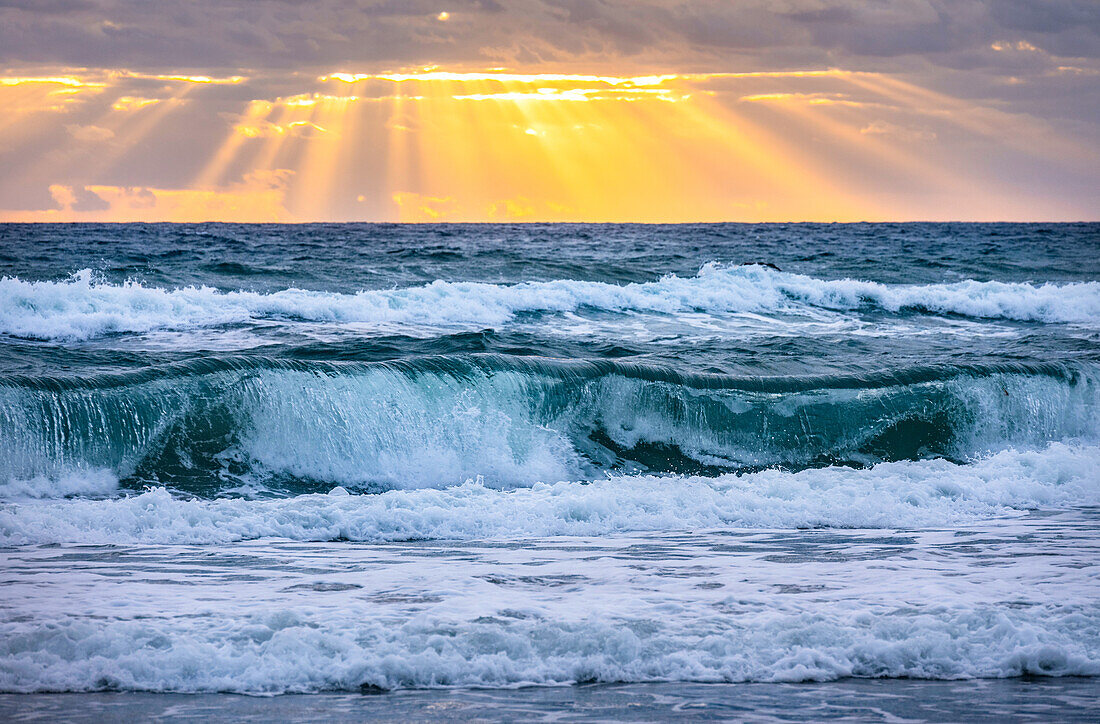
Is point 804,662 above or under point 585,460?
above

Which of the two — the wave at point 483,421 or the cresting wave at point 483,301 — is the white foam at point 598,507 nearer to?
the wave at point 483,421

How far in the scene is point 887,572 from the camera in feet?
21.9

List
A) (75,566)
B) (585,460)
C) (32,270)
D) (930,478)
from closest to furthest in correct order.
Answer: (75,566), (930,478), (585,460), (32,270)

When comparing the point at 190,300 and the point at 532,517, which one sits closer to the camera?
the point at 532,517

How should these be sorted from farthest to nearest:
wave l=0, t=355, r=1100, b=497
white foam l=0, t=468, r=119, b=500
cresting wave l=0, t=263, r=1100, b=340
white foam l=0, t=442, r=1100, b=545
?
cresting wave l=0, t=263, r=1100, b=340
wave l=0, t=355, r=1100, b=497
white foam l=0, t=468, r=119, b=500
white foam l=0, t=442, r=1100, b=545

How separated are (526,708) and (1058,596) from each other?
3608mm

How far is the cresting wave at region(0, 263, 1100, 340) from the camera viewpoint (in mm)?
17047

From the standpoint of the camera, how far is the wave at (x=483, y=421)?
982cm

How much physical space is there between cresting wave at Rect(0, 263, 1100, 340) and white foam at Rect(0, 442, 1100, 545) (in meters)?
9.56

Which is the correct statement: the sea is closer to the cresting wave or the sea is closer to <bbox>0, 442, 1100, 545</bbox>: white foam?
<bbox>0, 442, 1100, 545</bbox>: white foam

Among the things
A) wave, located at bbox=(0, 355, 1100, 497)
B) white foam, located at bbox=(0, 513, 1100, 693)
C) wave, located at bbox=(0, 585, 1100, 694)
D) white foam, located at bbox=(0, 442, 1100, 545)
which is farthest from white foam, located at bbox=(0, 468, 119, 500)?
wave, located at bbox=(0, 585, 1100, 694)

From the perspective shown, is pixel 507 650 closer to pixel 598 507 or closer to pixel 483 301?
pixel 598 507

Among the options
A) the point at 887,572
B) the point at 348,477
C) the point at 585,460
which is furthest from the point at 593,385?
the point at 887,572

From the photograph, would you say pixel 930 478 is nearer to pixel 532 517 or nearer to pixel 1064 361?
pixel 532 517
